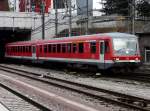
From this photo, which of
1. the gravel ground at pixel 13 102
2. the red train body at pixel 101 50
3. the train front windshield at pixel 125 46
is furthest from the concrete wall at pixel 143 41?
the gravel ground at pixel 13 102

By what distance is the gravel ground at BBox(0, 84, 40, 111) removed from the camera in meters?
14.6

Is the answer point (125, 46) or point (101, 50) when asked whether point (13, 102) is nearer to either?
point (101, 50)

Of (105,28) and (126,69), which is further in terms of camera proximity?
(105,28)

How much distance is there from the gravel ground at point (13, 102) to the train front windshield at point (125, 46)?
10.7 metres

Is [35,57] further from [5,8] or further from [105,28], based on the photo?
[5,8]

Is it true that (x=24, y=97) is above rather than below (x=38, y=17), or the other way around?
below

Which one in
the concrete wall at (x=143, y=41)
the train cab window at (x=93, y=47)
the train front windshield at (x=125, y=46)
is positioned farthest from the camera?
the concrete wall at (x=143, y=41)

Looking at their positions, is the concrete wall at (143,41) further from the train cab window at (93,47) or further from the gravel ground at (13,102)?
the gravel ground at (13,102)

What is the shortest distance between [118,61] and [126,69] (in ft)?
3.60

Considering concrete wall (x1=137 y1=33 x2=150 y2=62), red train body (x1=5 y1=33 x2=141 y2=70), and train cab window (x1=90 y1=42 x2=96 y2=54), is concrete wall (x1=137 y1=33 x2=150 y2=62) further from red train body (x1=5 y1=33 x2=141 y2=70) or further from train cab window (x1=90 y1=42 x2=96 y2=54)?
train cab window (x1=90 y1=42 x2=96 y2=54)

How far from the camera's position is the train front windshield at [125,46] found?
29.0 metres

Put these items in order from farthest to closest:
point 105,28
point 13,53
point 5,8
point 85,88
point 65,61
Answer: point 5,8 < point 13,53 < point 105,28 < point 65,61 < point 85,88

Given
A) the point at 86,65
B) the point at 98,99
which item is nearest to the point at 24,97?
the point at 98,99

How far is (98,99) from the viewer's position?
1716cm
